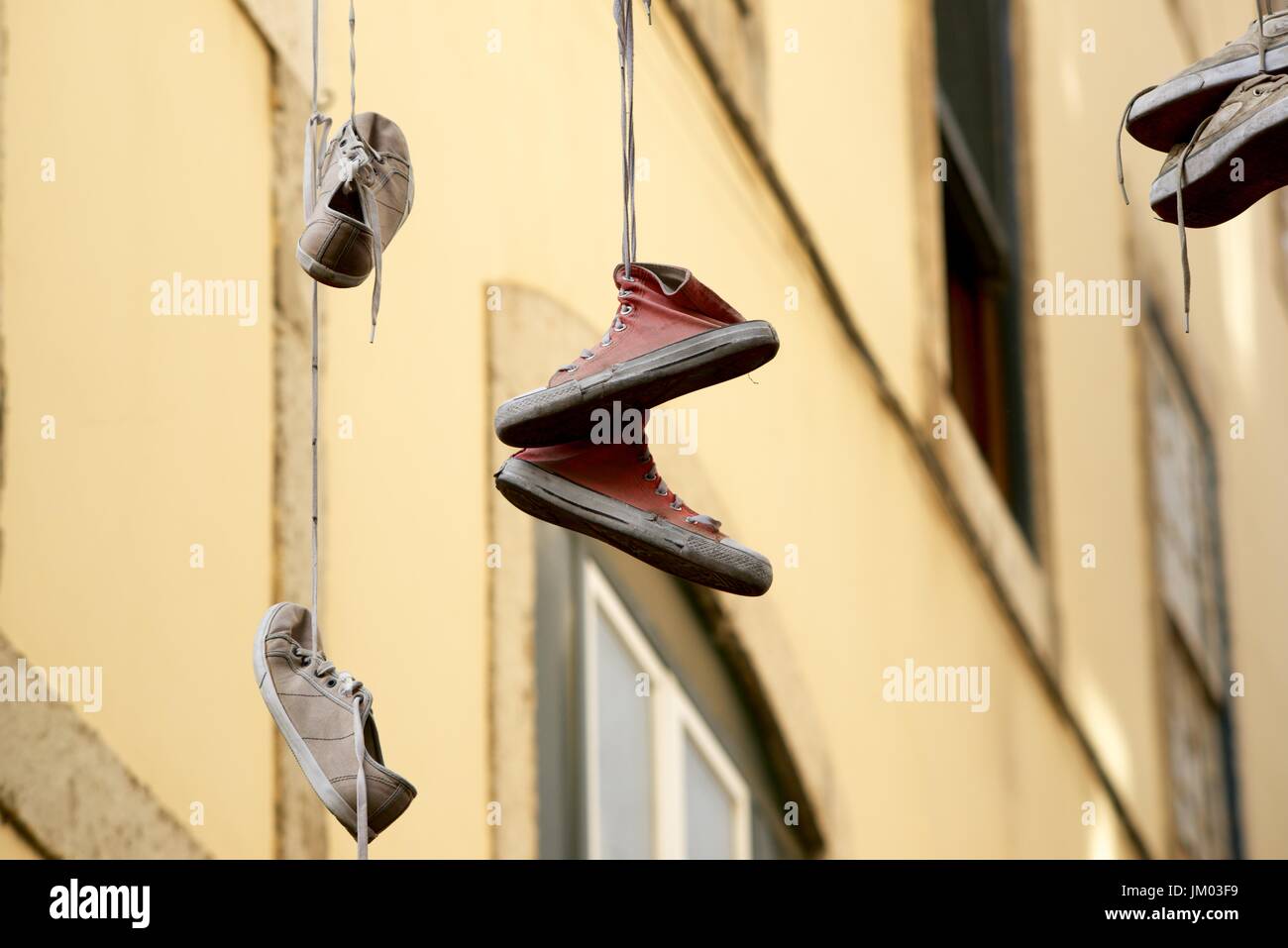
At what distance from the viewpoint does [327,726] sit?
3906mm

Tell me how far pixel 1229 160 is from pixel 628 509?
117 cm

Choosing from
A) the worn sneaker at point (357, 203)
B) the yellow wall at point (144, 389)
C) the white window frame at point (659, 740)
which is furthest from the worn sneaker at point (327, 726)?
the white window frame at point (659, 740)

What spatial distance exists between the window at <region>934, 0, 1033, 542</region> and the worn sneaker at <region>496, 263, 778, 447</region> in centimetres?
572

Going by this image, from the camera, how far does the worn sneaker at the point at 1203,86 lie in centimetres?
397

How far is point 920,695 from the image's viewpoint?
8109 millimetres

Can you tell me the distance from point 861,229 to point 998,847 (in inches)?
87.7

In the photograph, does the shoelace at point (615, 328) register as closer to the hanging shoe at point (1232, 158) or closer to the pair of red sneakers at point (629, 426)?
the pair of red sneakers at point (629, 426)
